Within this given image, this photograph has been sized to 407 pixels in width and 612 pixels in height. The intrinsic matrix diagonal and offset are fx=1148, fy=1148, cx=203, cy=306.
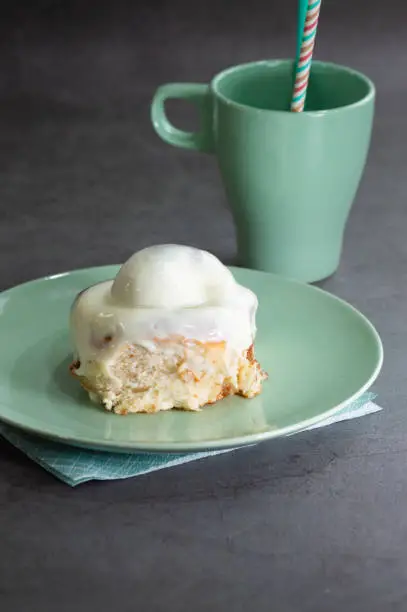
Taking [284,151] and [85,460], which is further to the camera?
[284,151]

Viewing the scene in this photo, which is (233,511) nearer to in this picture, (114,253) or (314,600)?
(314,600)

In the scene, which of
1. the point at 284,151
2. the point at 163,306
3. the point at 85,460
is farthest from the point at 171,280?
the point at 284,151

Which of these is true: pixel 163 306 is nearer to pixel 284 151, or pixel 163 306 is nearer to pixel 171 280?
pixel 171 280

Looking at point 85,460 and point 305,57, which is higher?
point 305,57

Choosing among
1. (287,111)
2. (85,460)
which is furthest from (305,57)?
(85,460)

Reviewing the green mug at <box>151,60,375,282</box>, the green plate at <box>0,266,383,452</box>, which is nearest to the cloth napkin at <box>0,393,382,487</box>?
the green plate at <box>0,266,383,452</box>
